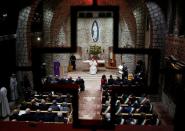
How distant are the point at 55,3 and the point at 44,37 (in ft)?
9.93

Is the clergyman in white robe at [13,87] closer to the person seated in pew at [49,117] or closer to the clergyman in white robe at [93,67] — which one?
the person seated in pew at [49,117]

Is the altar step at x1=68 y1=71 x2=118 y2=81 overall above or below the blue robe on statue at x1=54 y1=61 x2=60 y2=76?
below

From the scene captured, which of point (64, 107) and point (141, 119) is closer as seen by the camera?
point (141, 119)

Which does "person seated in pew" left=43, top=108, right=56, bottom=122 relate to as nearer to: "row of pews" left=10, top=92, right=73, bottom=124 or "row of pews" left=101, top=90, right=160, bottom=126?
"row of pews" left=10, top=92, right=73, bottom=124

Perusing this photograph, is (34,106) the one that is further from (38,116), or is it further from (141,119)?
(141,119)

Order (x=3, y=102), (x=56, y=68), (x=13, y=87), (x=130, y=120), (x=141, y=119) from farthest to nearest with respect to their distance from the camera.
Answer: (x=56, y=68) < (x=13, y=87) < (x=3, y=102) < (x=141, y=119) < (x=130, y=120)

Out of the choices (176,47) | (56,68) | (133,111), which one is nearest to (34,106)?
(133,111)

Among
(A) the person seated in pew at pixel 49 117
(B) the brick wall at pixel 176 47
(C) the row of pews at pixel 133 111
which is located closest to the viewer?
(C) the row of pews at pixel 133 111

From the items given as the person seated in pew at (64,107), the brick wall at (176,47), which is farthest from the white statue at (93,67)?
the person seated in pew at (64,107)

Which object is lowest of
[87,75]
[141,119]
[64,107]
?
[141,119]

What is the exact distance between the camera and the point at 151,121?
1104 cm

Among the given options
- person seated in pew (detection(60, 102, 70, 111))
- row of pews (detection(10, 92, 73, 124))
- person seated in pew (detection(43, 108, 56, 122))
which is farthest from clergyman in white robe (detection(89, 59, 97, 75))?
person seated in pew (detection(43, 108, 56, 122))

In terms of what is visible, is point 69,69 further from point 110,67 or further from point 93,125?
point 93,125

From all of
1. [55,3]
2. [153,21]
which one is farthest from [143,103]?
[55,3]
